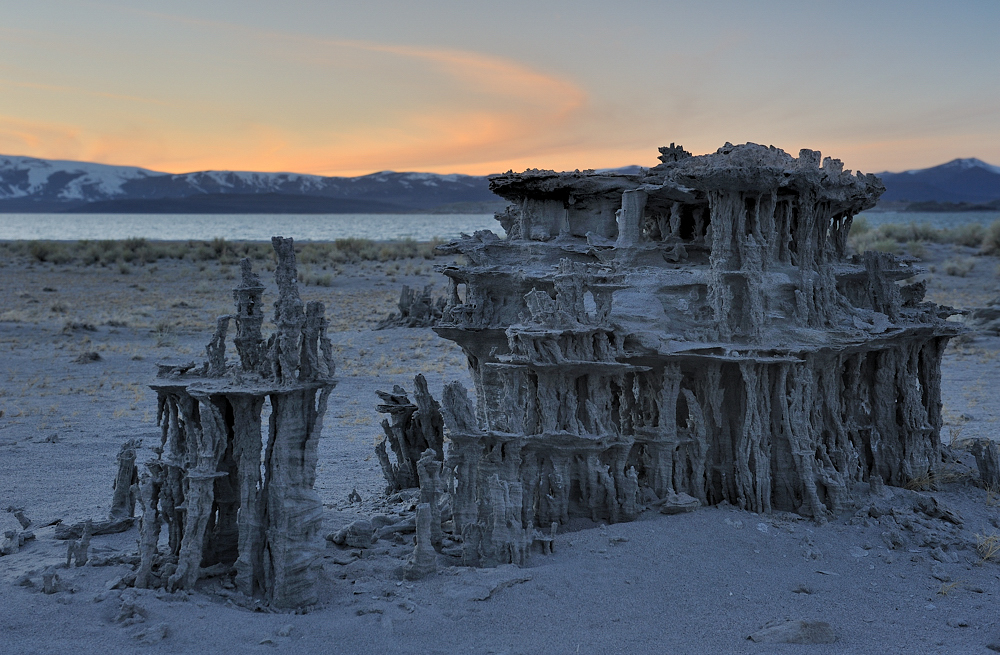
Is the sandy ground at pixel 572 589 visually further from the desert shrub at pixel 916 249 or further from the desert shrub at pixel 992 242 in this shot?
the desert shrub at pixel 992 242

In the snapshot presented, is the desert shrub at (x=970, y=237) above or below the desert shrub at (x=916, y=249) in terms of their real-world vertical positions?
above

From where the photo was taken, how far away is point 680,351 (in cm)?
893

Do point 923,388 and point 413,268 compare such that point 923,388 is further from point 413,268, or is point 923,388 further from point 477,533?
point 413,268

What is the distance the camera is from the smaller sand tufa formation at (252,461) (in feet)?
22.4

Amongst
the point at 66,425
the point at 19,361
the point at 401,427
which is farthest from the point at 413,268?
the point at 401,427

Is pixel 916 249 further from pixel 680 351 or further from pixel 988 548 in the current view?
pixel 680 351

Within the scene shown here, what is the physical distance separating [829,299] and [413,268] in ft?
133

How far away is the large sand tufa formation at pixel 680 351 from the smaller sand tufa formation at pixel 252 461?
5.32ft

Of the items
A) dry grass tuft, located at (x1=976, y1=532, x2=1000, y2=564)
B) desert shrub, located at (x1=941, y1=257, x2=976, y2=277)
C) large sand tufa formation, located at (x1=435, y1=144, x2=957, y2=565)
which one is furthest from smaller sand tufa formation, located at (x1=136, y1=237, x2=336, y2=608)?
desert shrub, located at (x1=941, y1=257, x2=976, y2=277)

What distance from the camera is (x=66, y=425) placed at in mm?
15398

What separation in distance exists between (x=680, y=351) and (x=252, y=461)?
4.66 metres

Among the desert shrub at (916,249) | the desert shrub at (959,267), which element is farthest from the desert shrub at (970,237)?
the desert shrub at (959,267)

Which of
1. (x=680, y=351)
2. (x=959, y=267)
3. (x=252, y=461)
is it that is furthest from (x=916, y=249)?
(x=252, y=461)

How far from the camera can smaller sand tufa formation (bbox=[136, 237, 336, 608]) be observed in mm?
6840
